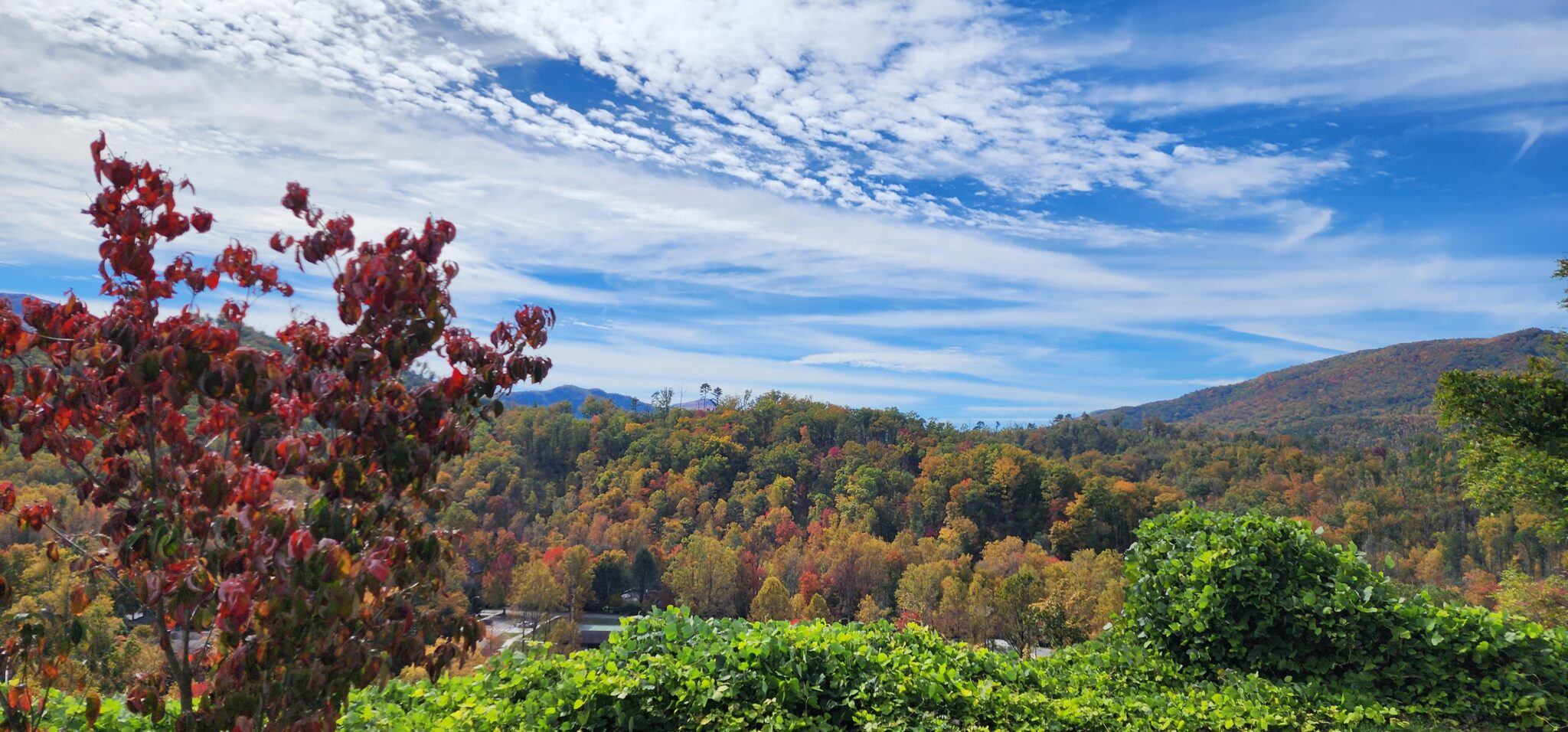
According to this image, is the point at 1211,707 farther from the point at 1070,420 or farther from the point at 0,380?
the point at 1070,420

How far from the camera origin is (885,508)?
5222 cm

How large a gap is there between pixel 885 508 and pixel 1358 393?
80.0 metres

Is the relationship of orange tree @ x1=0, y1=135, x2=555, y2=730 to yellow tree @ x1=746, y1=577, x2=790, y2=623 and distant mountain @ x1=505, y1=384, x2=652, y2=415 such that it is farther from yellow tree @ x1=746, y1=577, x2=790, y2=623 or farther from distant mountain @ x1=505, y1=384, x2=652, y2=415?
distant mountain @ x1=505, y1=384, x2=652, y2=415

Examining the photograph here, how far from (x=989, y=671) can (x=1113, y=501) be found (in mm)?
47932

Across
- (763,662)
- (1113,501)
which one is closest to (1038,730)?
(763,662)

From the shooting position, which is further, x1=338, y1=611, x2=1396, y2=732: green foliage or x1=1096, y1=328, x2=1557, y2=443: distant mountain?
x1=1096, y1=328, x2=1557, y2=443: distant mountain

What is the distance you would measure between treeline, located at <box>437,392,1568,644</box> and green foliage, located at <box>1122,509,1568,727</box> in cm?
1408

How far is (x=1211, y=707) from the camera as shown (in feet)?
13.4

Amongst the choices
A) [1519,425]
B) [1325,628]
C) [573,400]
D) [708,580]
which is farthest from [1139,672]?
[573,400]

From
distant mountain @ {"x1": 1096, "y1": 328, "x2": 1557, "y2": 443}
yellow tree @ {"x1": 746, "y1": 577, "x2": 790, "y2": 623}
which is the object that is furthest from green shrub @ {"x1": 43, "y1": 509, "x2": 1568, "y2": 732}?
distant mountain @ {"x1": 1096, "y1": 328, "x2": 1557, "y2": 443}

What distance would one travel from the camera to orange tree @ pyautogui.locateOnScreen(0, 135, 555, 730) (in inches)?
74.6

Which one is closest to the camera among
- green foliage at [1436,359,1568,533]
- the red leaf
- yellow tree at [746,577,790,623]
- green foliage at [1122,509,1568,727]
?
the red leaf

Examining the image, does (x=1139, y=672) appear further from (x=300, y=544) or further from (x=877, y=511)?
(x=877, y=511)

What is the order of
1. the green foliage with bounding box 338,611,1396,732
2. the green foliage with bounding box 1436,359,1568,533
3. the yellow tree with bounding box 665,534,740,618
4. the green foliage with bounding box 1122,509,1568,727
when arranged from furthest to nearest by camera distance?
the yellow tree with bounding box 665,534,740,618 < the green foliage with bounding box 1436,359,1568,533 < the green foliage with bounding box 1122,509,1568,727 < the green foliage with bounding box 338,611,1396,732
